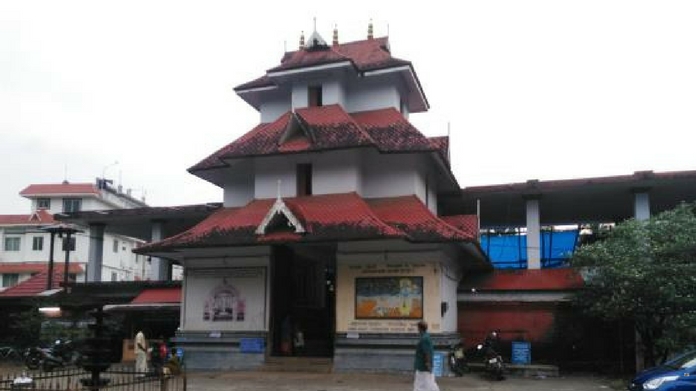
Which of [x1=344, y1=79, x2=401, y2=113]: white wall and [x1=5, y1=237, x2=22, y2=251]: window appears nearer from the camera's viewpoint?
[x1=344, y1=79, x2=401, y2=113]: white wall

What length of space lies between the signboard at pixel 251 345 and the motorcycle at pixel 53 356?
4747 mm

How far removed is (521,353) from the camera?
22.8 metres

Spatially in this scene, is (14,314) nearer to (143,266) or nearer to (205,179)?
(205,179)

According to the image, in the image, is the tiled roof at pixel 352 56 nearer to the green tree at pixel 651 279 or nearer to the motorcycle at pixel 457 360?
the green tree at pixel 651 279

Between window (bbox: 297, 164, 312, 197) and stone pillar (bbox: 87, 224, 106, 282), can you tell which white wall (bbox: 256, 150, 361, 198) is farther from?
stone pillar (bbox: 87, 224, 106, 282)

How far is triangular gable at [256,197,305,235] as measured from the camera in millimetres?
20406

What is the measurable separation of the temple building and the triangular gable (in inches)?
1.4

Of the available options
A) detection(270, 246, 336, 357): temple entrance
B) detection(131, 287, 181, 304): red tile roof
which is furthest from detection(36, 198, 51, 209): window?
detection(270, 246, 336, 357): temple entrance

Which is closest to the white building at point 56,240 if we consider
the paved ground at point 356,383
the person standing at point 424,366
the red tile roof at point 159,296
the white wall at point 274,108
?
the red tile roof at point 159,296

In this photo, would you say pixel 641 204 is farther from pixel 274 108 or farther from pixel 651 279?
pixel 274 108

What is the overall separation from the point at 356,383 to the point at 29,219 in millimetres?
55231

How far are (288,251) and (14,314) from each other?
46.0ft

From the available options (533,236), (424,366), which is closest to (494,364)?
(424,366)

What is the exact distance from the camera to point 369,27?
28.9m
